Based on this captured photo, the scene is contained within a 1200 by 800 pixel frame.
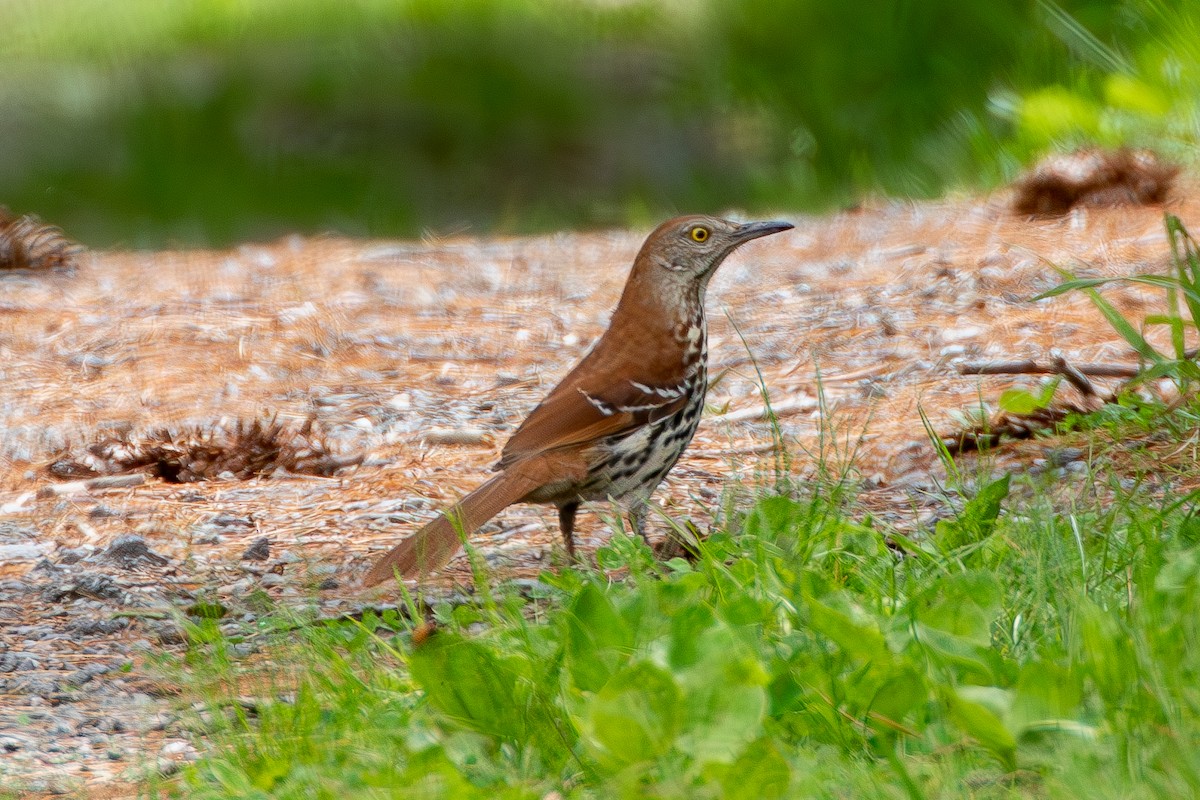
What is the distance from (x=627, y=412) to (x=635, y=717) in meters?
1.67

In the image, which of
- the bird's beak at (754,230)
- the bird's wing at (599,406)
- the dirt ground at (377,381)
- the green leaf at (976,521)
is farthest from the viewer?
the bird's beak at (754,230)

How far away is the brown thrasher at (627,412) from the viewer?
3.40m

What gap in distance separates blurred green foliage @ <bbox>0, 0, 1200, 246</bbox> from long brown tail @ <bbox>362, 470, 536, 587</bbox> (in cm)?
568

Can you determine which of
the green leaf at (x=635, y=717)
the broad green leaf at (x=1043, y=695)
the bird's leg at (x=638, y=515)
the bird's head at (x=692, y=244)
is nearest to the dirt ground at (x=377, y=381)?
the bird's leg at (x=638, y=515)

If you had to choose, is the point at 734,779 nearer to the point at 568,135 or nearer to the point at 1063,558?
the point at 1063,558

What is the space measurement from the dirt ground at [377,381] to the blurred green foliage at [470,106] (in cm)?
205

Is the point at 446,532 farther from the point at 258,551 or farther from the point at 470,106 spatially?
the point at 470,106

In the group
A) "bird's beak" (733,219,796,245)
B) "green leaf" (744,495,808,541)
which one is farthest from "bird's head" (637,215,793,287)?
"green leaf" (744,495,808,541)

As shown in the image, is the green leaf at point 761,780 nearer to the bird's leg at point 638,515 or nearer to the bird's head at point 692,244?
the bird's leg at point 638,515

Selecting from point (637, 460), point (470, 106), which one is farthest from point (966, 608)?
point (470, 106)

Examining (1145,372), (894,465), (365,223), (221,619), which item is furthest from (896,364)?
(365,223)

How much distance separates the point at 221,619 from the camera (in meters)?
3.21

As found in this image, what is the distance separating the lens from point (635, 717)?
2.02 metres

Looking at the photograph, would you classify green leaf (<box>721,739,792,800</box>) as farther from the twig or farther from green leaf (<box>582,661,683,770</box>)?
the twig
